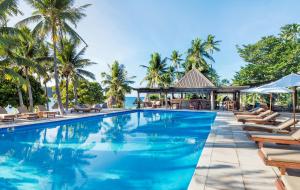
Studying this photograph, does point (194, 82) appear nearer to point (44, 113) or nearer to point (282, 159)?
point (44, 113)

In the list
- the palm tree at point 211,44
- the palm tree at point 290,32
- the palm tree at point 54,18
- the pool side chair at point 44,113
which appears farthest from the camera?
the palm tree at point 211,44

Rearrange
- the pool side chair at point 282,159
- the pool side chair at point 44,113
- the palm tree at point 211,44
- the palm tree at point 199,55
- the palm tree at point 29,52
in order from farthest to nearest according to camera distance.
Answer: the palm tree at point 211,44, the palm tree at point 199,55, the palm tree at point 29,52, the pool side chair at point 44,113, the pool side chair at point 282,159

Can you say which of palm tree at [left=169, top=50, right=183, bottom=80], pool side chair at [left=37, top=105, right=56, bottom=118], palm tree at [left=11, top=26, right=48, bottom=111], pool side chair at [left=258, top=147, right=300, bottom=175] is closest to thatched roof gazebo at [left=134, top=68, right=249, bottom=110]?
palm tree at [left=11, top=26, right=48, bottom=111]

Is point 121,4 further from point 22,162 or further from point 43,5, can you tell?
point 22,162

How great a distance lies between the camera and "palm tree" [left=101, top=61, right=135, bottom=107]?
92.7 feet

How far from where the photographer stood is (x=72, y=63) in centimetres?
2259

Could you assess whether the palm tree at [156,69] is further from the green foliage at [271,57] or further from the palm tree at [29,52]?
the palm tree at [29,52]

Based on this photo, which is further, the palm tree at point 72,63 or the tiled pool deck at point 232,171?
the palm tree at point 72,63

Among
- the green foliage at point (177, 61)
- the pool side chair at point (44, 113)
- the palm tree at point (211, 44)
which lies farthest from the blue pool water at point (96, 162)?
the palm tree at point (211, 44)

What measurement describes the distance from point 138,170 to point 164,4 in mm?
17183

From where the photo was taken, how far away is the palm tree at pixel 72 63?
72.6 feet

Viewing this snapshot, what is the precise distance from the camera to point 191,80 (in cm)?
2375

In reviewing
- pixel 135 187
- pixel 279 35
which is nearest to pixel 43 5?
pixel 135 187

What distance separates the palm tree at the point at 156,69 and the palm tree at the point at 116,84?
20.1 feet
